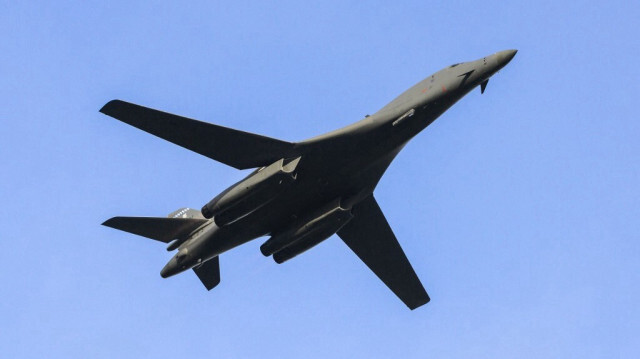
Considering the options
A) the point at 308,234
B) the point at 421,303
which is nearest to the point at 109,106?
the point at 308,234

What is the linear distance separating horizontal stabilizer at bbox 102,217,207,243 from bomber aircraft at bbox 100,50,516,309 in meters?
0.04

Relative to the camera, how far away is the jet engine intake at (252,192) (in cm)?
3684

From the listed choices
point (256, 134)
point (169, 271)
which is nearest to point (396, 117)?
point (256, 134)

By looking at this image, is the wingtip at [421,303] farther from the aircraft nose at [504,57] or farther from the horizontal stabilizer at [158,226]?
the aircraft nose at [504,57]

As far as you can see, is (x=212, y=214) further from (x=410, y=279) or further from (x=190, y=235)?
(x=410, y=279)

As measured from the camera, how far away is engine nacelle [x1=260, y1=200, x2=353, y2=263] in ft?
130

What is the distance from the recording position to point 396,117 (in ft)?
121

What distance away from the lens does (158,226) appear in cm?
4031

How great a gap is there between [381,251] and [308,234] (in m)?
5.34

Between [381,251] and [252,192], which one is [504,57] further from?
[381,251]

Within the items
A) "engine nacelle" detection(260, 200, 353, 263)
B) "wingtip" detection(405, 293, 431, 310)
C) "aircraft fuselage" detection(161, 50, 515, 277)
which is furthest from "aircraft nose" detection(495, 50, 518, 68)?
"wingtip" detection(405, 293, 431, 310)

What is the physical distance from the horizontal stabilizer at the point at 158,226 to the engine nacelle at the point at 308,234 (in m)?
3.13

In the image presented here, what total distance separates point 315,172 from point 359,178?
2.29 metres

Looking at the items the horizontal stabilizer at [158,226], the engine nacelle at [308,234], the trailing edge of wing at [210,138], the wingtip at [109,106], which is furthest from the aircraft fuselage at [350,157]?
the wingtip at [109,106]
